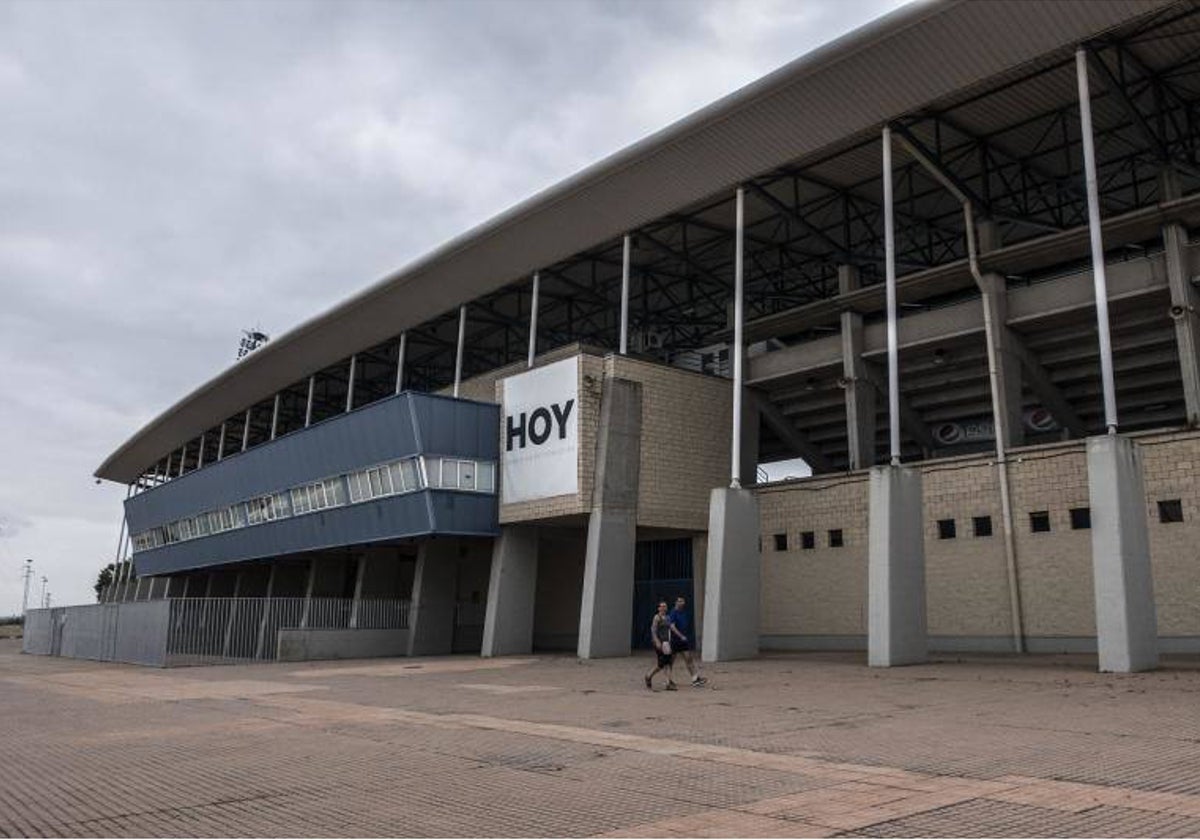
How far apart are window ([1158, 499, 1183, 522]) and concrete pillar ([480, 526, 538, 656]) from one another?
65.3 ft

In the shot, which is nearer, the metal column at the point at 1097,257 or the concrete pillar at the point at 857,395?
the metal column at the point at 1097,257

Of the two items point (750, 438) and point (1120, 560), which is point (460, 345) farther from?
point (1120, 560)

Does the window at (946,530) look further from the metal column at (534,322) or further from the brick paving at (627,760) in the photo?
the metal column at (534,322)

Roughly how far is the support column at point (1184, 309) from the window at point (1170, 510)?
10.3ft

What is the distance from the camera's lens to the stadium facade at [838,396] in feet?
80.3

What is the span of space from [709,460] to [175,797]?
88.3 feet

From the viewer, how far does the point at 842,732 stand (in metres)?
11.8

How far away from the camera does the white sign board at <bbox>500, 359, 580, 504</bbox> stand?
1230 inches

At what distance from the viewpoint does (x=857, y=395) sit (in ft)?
110

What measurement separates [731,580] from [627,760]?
1792 cm

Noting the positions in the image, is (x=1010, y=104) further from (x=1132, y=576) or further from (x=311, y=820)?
(x=311, y=820)

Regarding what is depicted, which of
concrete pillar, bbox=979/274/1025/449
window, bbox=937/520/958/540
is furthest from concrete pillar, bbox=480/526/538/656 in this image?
concrete pillar, bbox=979/274/1025/449

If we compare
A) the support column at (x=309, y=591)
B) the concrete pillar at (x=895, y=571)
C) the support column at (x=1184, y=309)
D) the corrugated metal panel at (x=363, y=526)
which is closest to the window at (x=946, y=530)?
the concrete pillar at (x=895, y=571)

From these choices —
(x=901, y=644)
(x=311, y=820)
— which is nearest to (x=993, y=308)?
(x=901, y=644)
